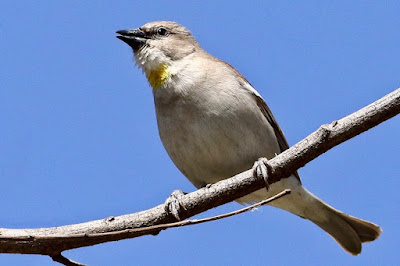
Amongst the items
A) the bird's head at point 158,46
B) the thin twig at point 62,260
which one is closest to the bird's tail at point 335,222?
the bird's head at point 158,46

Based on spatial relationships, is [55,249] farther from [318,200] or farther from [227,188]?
[318,200]

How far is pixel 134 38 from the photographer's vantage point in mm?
8133

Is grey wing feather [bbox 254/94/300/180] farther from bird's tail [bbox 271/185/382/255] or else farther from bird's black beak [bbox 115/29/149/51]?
bird's black beak [bbox 115/29/149/51]

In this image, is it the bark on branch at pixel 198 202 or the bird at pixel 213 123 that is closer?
the bark on branch at pixel 198 202

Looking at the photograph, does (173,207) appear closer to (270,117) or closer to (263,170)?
(263,170)

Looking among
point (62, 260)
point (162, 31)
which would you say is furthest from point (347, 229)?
point (62, 260)

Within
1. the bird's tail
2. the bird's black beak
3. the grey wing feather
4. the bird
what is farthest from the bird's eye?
the bird's tail

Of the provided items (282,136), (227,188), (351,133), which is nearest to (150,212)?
(227,188)

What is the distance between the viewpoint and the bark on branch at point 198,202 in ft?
15.2

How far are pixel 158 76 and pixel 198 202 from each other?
2480 millimetres

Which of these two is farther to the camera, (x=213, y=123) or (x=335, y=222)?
(x=335, y=222)

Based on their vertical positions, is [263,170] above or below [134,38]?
below

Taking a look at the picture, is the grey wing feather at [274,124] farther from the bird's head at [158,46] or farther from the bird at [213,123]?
the bird's head at [158,46]

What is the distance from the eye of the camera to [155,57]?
794cm
